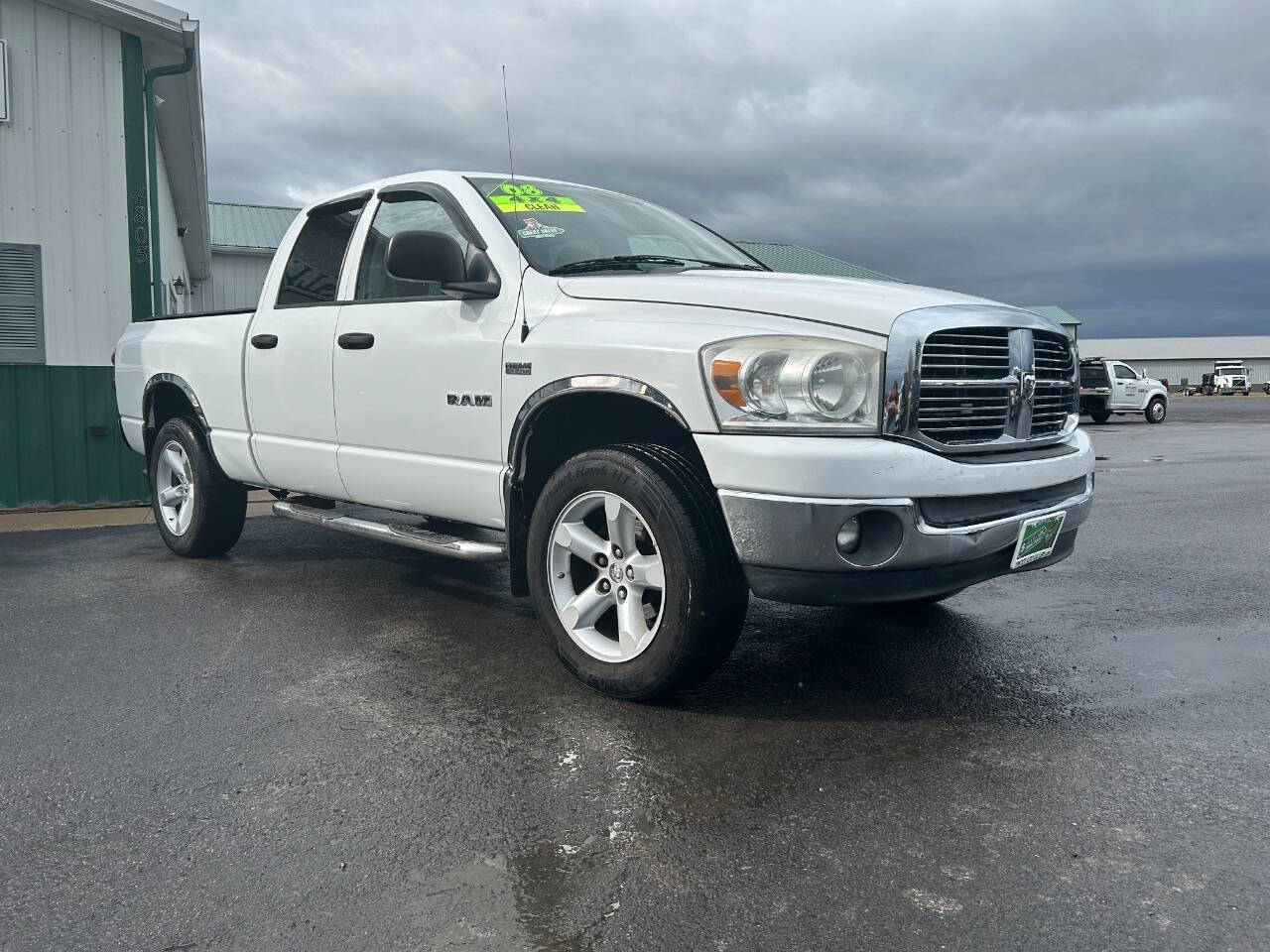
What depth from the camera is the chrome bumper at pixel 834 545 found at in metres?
3.20

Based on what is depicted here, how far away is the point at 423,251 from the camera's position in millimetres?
4117

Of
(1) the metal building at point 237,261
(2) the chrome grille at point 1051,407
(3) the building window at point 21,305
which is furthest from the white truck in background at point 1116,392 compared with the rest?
(2) the chrome grille at point 1051,407

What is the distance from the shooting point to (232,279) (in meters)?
27.2

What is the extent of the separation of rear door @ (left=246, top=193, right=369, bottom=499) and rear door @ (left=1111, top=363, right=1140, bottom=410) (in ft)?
89.3

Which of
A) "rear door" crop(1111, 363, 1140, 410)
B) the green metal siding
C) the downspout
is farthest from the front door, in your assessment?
"rear door" crop(1111, 363, 1140, 410)

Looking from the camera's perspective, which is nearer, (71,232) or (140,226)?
(71,232)

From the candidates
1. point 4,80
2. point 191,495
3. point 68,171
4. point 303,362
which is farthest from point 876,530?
point 4,80

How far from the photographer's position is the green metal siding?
356 inches

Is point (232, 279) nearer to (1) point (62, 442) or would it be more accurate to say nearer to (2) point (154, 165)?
(2) point (154, 165)

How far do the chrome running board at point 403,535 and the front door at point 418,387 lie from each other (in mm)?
99

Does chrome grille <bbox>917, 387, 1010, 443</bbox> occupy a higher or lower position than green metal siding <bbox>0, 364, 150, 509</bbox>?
higher

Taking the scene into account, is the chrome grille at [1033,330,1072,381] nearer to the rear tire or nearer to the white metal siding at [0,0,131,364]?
the rear tire

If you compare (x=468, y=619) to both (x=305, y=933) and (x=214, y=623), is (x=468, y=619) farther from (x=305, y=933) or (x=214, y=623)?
(x=305, y=933)

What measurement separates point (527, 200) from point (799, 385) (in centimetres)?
191
